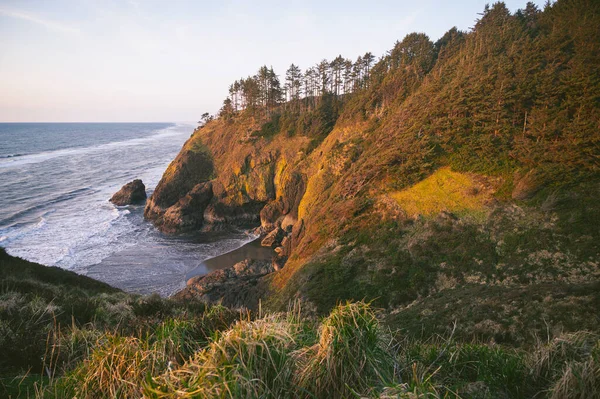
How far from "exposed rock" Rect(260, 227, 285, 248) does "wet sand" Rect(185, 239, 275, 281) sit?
2.21 feet

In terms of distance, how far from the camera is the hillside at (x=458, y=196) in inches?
827

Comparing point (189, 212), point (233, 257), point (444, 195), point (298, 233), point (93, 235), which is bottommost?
point (233, 257)

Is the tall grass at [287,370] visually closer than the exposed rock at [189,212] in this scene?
Yes

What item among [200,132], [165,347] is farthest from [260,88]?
[165,347]

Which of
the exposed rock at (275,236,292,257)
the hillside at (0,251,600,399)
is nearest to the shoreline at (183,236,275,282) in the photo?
the exposed rock at (275,236,292,257)

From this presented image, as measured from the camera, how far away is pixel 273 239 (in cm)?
4359

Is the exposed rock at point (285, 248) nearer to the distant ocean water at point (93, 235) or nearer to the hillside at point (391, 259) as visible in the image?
the hillside at point (391, 259)

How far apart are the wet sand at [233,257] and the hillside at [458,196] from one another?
2.90m

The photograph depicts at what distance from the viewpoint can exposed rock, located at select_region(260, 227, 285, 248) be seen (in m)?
43.3

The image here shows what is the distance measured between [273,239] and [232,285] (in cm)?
1282

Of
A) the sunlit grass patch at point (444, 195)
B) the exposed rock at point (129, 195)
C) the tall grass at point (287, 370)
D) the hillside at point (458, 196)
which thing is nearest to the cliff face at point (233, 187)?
the hillside at point (458, 196)

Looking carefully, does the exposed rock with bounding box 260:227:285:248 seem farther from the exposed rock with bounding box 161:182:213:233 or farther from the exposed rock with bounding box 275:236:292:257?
the exposed rock with bounding box 161:182:213:233

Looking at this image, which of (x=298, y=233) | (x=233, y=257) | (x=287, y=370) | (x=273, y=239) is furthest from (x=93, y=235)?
(x=287, y=370)

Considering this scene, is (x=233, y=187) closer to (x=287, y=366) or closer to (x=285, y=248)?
(x=285, y=248)
